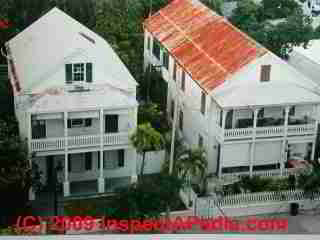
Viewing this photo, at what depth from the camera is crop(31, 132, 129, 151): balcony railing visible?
1869 cm

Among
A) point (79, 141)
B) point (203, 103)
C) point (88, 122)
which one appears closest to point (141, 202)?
point (79, 141)

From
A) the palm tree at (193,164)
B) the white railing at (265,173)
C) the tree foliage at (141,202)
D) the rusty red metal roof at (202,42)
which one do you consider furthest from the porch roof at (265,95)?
the tree foliage at (141,202)

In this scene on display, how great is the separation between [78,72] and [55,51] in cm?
136

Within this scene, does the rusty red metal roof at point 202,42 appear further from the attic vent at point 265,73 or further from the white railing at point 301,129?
the white railing at point 301,129

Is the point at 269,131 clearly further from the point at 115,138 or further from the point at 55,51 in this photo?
the point at 55,51

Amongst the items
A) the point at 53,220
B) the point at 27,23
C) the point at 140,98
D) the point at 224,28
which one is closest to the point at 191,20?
the point at 224,28

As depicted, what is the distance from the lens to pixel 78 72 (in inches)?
739

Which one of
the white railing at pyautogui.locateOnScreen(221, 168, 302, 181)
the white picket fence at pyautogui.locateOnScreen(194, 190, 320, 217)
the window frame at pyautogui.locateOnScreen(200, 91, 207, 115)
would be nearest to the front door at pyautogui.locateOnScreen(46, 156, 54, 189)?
the white picket fence at pyautogui.locateOnScreen(194, 190, 320, 217)

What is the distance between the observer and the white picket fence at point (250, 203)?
1859cm

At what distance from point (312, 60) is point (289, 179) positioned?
791 cm

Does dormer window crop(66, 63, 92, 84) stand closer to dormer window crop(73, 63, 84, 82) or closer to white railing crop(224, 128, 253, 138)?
dormer window crop(73, 63, 84, 82)

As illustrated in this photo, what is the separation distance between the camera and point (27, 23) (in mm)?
27781

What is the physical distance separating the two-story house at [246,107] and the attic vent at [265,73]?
0.03m

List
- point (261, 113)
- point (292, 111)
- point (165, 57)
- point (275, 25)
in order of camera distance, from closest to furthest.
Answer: point (261, 113), point (292, 111), point (165, 57), point (275, 25)
